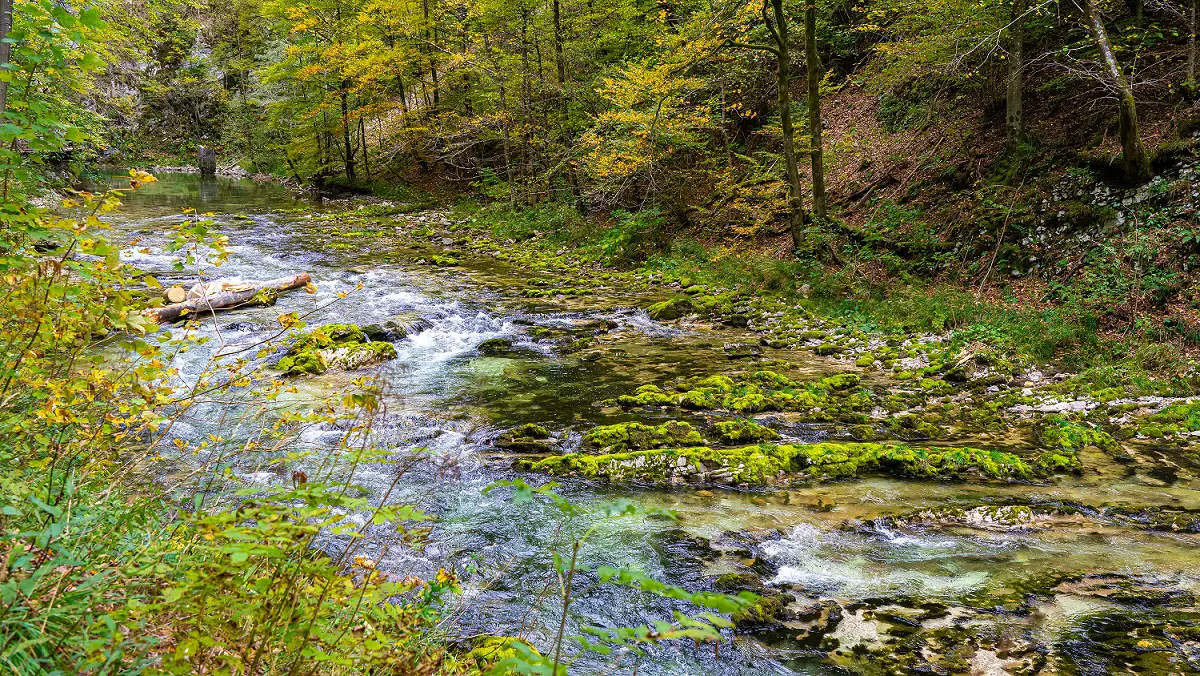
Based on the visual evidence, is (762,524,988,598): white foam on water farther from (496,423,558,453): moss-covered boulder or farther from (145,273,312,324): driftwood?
(145,273,312,324): driftwood

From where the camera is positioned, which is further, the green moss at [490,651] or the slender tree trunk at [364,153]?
the slender tree trunk at [364,153]

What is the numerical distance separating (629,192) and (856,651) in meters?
14.8

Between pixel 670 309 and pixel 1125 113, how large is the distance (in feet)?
23.3

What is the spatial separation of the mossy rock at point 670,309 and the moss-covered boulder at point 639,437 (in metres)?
4.84

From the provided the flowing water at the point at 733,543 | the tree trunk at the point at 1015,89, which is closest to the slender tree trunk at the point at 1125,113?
the tree trunk at the point at 1015,89

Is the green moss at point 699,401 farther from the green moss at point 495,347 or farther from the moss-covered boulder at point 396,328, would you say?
the moss-covered boulder at point 396,328

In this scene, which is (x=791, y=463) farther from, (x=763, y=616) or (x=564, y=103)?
(x=564, y=103)

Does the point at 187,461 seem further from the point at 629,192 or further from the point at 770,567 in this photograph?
the point at 629,192

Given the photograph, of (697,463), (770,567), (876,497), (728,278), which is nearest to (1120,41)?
(728,278)

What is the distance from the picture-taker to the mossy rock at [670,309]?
11086 mm

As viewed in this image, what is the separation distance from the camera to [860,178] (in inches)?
548

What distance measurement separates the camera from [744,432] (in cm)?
621

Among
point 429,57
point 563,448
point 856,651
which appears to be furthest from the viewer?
point 429,57

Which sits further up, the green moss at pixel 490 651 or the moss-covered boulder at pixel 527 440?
the moss-covered boulder at pixel 527 440
